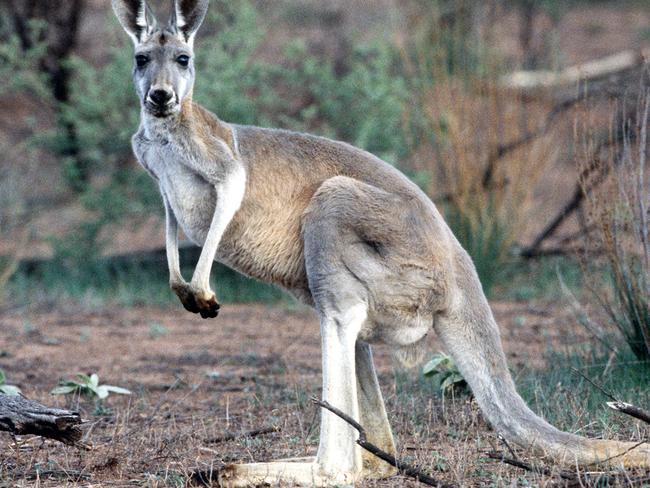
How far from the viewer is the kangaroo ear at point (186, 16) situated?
456 cm

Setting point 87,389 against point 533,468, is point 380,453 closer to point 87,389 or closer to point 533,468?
point 533,468

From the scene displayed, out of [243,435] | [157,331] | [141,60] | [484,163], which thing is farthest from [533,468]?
[484,163]

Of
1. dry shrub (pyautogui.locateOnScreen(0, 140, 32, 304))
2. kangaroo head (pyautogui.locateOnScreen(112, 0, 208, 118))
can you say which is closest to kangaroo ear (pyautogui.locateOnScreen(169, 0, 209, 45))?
kangaroo head (pyautogui.locateOnScreen(112, 0, 208, 118))

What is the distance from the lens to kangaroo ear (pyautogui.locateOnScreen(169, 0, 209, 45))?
15.0 feet

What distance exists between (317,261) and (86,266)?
6.34 metres

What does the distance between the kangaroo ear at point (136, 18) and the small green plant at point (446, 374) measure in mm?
2133

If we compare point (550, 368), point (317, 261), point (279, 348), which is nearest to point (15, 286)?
point (279, 348)

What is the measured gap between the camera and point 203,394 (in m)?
6.01

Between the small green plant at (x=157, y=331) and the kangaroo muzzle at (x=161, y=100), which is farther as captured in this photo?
the small green plant at (x=157, y=331)

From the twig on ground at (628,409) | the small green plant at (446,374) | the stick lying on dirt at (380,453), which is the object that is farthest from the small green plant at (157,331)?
the twig on ground at (628,409)

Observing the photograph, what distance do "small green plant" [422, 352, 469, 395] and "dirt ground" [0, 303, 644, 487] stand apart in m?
0.08

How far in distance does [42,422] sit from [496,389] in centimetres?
170

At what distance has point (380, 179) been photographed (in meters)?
4.43

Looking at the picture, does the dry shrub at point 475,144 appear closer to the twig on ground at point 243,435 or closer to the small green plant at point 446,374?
the small green plant at point 446,374
